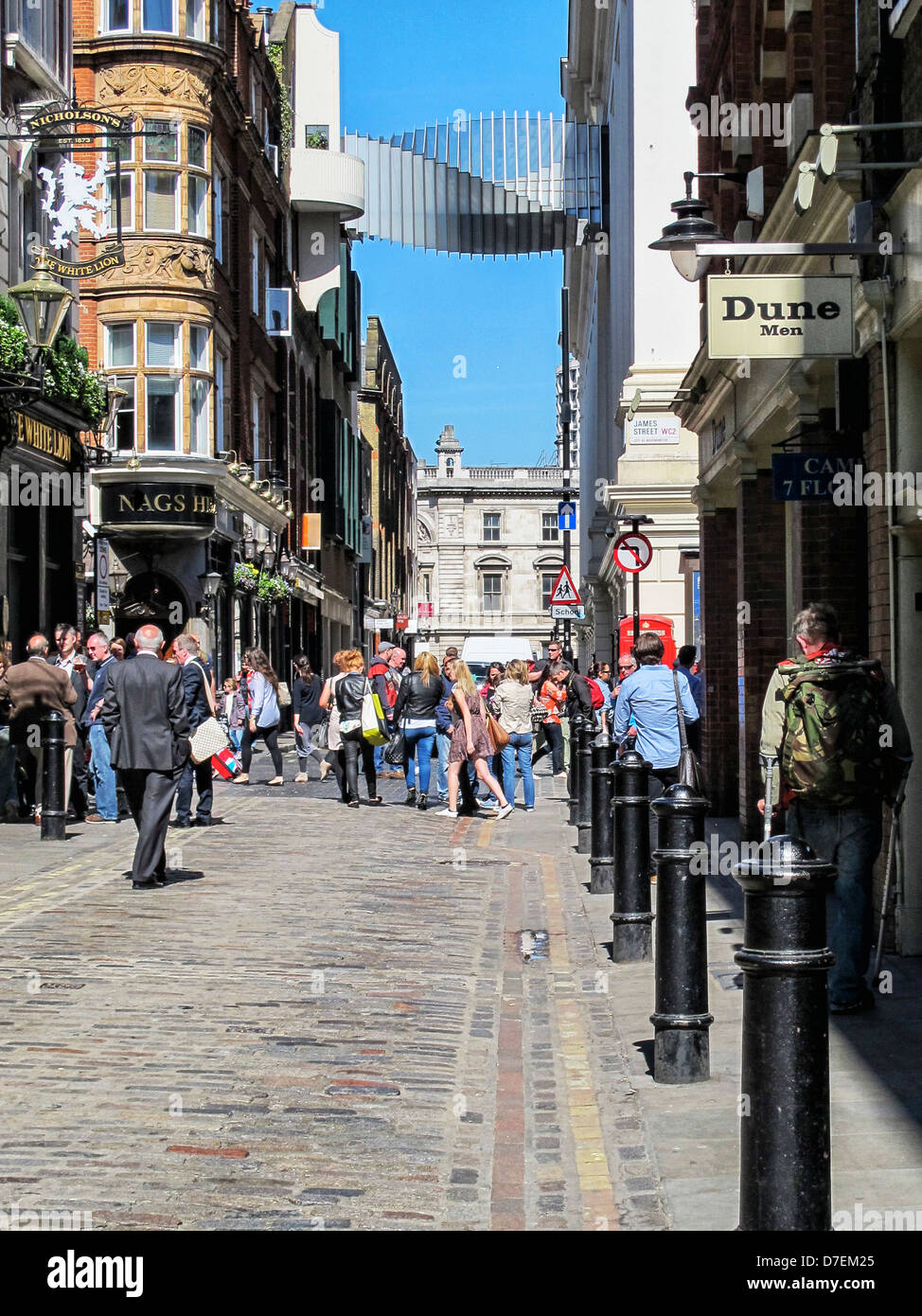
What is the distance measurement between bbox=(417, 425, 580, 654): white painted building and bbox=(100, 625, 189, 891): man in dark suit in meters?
98.2

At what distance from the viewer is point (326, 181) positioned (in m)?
48.2

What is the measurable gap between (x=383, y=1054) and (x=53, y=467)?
17.1m

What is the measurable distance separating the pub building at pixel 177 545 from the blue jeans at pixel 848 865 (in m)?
24.8

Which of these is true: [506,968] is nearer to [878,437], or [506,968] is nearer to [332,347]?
[878,437]

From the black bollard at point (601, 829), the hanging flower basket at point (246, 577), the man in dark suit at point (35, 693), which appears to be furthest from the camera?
the hanging flower basket at point (246, 577)

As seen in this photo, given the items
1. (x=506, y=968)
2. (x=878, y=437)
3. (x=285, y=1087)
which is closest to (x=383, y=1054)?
(x=285, y=1087)

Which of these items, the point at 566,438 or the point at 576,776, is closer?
the point at 576,776

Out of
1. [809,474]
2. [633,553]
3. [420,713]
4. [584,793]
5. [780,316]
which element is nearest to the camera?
[780,316]

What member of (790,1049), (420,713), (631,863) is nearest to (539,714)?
(420,713)

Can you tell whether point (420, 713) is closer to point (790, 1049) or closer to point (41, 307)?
point (41, 307)

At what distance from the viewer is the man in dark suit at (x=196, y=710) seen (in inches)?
645

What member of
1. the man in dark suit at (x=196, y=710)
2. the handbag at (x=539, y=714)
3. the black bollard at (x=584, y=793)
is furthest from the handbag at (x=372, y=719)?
the handbag at (x=539, y=714)

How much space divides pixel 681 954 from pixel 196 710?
32.7ft

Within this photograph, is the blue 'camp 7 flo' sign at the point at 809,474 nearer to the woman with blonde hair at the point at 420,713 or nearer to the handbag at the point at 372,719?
the handbag at the point at 372,719
